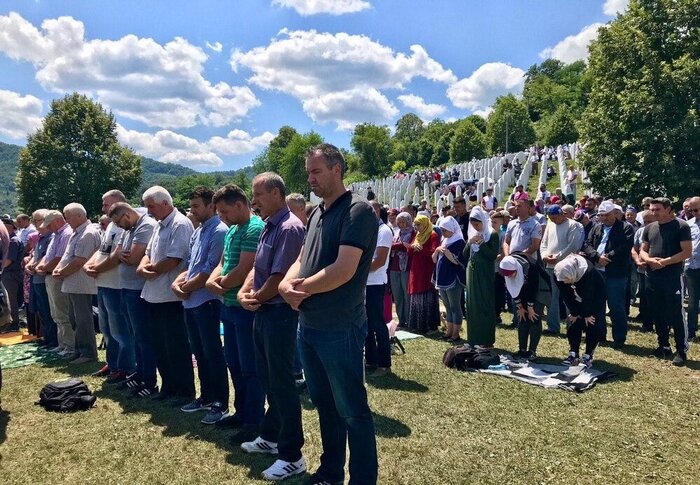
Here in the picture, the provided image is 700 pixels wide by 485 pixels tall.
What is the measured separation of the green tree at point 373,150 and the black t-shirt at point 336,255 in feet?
251

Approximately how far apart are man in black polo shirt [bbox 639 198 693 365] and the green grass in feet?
1.74

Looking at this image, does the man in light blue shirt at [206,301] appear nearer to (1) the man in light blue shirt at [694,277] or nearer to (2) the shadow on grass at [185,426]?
(2) the shadow on grass at [185,426]

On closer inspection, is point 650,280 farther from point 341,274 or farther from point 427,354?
point 341,274

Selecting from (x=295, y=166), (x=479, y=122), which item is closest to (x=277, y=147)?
(x=295, y=166)

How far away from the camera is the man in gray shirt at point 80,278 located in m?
6.27

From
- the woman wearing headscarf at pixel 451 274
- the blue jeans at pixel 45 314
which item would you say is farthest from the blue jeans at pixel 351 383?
the blue jeans at pixel 45 314

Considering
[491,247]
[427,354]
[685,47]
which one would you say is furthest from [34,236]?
[685,47]

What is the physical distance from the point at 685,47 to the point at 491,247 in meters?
16.4

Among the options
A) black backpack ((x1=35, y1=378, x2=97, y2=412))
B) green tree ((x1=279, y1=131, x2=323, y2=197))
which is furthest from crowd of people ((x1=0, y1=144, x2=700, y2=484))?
green tree ((x1=279, y1=131, x2=323, y2=197))

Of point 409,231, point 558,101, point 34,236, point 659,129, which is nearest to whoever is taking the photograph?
point 409,231

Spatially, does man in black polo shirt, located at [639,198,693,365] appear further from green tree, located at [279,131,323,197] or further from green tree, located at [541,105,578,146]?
green tree, located at [279,131,323,197]

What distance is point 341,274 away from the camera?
2688 mm

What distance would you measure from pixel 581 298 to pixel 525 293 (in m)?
0.72

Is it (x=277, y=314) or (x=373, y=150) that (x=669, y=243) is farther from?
(x=373, y=150)
